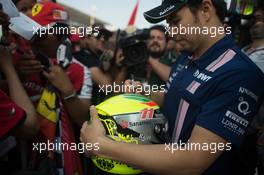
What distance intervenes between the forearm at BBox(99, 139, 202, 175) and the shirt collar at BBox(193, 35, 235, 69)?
1.63ft

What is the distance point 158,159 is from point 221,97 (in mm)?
388

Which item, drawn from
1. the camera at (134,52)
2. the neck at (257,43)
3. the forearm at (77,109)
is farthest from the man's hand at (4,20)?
the neck at (257,43)

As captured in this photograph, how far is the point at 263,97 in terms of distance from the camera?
5.55 feet

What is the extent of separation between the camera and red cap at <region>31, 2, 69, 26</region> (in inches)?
93.0

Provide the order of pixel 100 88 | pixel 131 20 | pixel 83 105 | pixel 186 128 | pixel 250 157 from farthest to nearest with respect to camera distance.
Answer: pixel 131 20 < pixel 100 88 < pixel 83 105 < pixel 250 157 < pixel 186 128

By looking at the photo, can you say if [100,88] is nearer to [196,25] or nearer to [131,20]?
[196,25]

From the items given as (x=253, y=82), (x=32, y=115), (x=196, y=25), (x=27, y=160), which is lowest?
(x=27, y=160)

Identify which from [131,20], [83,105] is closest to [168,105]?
[83,105]

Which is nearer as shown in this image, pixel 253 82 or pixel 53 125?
pixel 253 82

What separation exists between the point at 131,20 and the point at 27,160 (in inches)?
200

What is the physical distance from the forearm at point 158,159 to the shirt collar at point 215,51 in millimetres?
498

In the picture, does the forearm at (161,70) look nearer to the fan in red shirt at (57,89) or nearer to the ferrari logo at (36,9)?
the fan in red shirt at (57,89)

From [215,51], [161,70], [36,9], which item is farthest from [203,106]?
[161,70]

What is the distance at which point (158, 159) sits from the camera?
1.42 m
